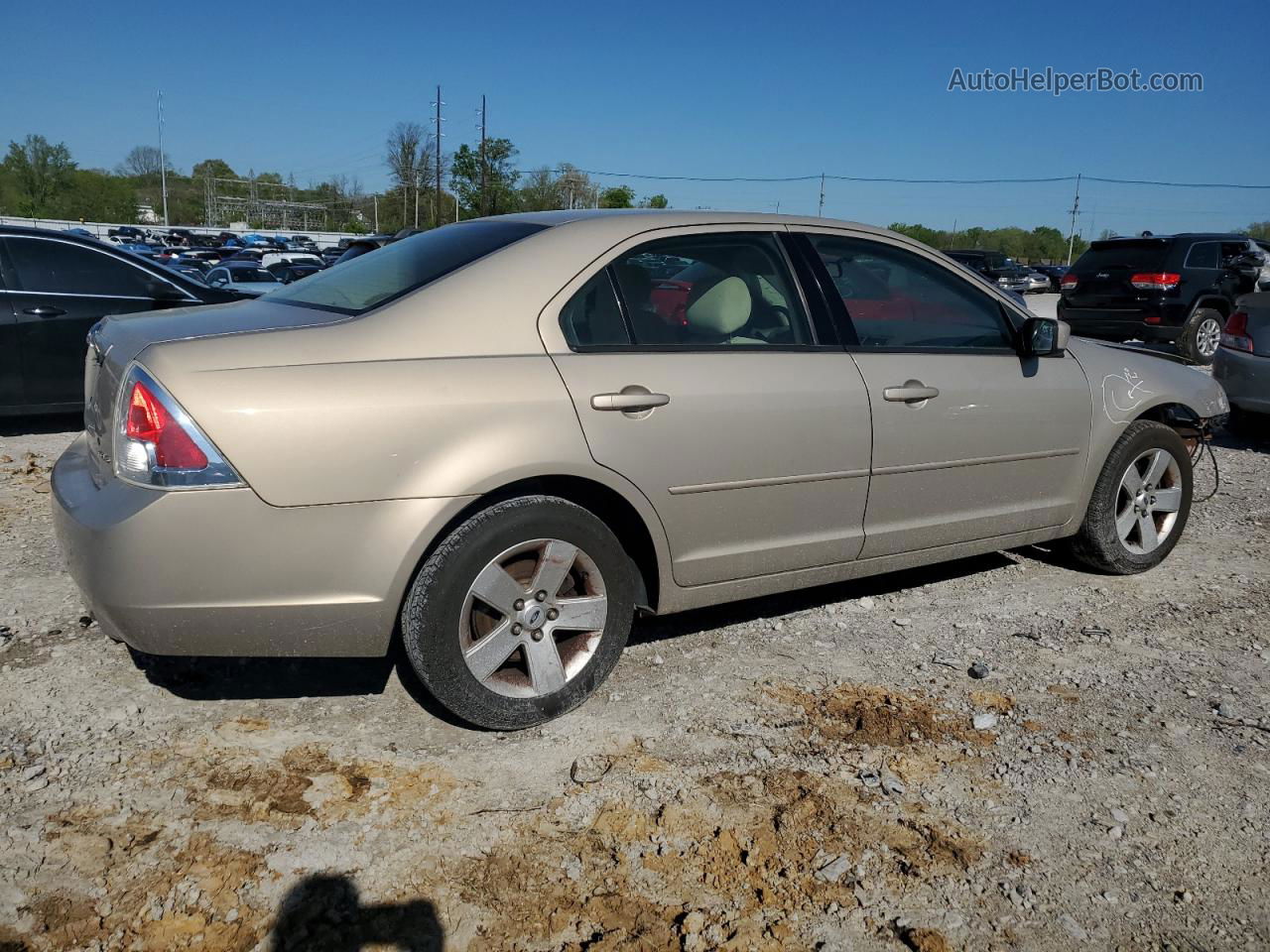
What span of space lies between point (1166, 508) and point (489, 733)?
352 cm

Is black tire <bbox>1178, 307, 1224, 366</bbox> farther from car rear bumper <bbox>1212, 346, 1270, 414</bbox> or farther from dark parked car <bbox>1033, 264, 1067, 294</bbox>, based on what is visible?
car rear bumper <bbox>1212, 346, 1270, 414</bbox>

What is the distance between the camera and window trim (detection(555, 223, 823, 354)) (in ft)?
10.6

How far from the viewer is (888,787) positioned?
2.91 meters

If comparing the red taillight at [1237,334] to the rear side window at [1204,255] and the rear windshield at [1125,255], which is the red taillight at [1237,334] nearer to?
the rear windshield at [1125,255]

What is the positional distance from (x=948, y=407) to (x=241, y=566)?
2.59 m

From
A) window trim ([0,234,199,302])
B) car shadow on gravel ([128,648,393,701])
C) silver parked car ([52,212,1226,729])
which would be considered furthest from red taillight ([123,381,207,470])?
window trim ([0,234,199,302])

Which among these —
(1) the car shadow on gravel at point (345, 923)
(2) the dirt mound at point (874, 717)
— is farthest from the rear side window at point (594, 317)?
(1) the car shadow on gravel at point (345, 923)

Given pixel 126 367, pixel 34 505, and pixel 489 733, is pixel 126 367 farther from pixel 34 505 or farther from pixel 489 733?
pixel 34 505

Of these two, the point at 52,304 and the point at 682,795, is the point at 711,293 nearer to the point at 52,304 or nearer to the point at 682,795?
the point at 682,795

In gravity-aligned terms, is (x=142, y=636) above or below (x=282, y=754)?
above

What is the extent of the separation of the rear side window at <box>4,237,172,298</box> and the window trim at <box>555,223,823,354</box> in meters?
5.30

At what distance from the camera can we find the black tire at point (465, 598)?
293cm

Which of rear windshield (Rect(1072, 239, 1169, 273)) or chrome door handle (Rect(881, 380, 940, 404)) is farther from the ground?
rear windshield (Rect(1072, 239, 1169, 273))

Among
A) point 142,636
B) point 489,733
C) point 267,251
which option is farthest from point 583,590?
point 267,251
